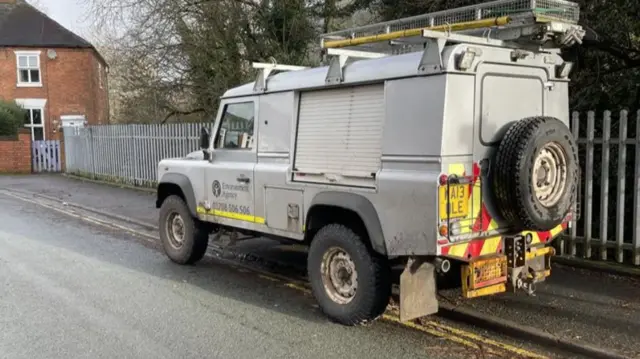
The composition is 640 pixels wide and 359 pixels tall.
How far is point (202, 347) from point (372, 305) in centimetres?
151

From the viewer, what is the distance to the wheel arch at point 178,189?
7.64 m

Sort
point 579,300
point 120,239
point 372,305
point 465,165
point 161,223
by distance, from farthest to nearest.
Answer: point 120,239
point 161,223
point 579,300
point 372,305
point 465,165

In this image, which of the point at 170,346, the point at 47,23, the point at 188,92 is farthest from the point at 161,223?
the point at 47,23

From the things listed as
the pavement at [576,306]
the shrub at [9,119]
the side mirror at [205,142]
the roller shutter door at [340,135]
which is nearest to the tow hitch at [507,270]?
the pavement at [576,306]

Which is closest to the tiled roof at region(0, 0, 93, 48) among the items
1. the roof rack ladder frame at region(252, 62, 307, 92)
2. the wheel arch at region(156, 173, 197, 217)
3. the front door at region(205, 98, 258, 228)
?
the wheel arch at region(156, 173, 197, 217)

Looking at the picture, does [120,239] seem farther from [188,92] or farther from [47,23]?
[47,23]

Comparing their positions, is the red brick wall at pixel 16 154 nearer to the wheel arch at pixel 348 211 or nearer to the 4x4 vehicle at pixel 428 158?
the 4x4 vehicle at pixel 428 158

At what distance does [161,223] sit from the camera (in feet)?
27.2

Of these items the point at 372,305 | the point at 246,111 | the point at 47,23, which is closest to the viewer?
the point at 372,305

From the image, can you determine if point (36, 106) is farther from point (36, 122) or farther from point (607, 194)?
point (607, 194)

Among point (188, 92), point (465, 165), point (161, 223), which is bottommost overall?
point (161, 223)

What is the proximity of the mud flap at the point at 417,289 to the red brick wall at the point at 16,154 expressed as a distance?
965 inches

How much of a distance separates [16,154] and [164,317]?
2284 cm

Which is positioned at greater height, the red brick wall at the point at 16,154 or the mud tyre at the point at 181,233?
the red brick wall at the point at 16,154
